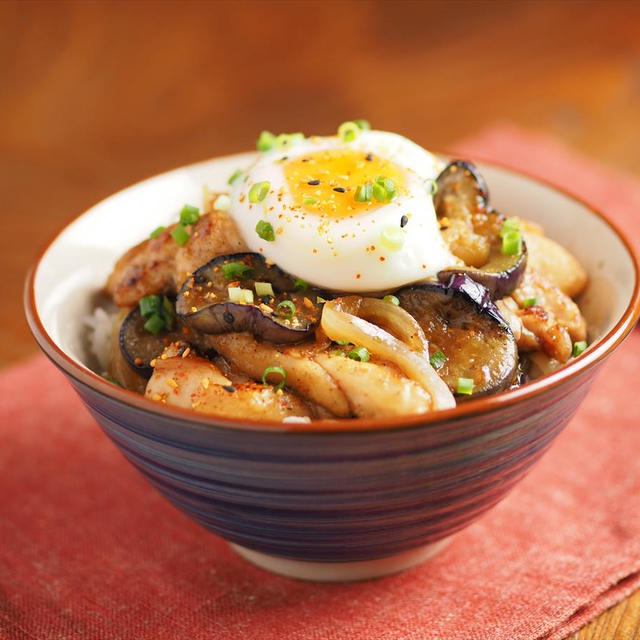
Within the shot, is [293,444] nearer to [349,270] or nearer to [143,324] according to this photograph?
[349,270]

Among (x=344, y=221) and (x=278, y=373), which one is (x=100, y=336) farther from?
(x=344, y=221)

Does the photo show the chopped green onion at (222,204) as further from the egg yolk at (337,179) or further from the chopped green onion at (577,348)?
the chopped green onion at (577,348)

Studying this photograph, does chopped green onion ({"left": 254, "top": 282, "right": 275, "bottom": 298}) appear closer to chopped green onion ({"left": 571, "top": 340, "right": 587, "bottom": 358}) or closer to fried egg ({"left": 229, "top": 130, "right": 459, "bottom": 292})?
fried egg ({"left": 229, "top": 130, "right": 459, "bottom": 292})

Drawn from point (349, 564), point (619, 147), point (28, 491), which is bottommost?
point (28, 491)

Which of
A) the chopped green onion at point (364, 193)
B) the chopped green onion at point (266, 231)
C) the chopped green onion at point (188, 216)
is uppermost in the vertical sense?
the chopped green onion at point (364, 193)

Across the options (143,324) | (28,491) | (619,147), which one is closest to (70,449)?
(28,491)

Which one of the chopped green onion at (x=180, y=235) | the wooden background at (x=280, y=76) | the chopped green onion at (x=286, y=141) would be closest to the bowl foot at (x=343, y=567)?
the chopped green onion at (x=180, y=235)
